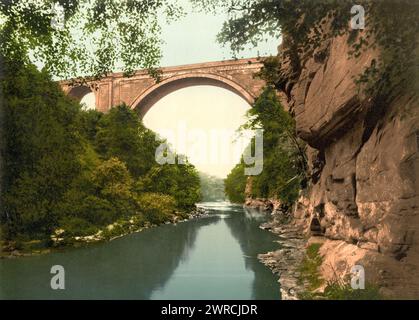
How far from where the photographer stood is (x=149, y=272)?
45.6 ft

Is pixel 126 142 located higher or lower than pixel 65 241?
higher

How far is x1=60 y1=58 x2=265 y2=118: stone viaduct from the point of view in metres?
43.8

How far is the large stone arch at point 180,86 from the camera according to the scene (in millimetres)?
44344

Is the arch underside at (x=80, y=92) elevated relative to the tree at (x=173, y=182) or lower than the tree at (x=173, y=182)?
elevated

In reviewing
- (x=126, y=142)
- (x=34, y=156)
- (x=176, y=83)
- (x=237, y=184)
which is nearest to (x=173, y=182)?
(x=126, y=142)

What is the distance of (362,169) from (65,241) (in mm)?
13940

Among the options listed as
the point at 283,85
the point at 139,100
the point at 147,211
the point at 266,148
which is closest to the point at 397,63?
the point at 283,85

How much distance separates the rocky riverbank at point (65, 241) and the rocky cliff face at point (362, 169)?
11552mm

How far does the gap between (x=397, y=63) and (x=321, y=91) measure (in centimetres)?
607

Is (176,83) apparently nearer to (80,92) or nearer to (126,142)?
(80,92)

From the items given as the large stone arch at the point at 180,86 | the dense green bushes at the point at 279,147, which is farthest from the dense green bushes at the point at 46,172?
the large stone arch at the point at 180,86

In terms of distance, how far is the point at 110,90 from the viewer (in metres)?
48.4

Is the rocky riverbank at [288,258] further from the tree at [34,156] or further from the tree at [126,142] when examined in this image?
the tree at [126,142]

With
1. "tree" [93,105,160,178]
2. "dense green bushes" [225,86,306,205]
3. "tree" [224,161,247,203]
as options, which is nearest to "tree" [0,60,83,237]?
"dense green bushes" [225,86,306,205]
